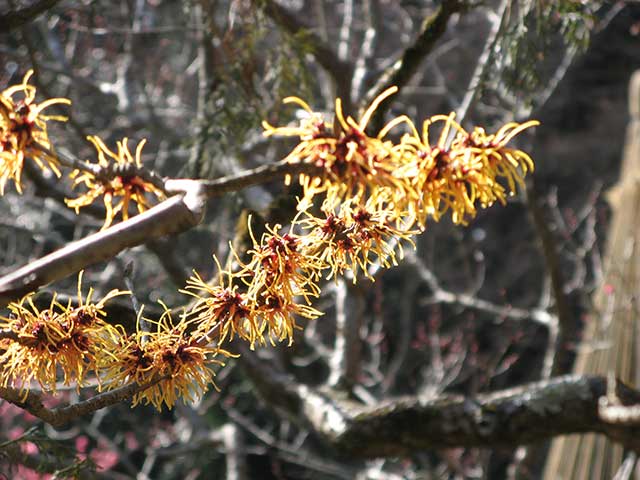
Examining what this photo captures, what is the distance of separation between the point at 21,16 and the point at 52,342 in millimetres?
738

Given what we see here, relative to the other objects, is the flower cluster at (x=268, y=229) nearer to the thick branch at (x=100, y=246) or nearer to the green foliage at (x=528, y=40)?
the thick branch at (x=100, y=246)

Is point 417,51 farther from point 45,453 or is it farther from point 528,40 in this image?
point 45,453

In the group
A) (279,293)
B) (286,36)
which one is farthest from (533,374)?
(279,293)

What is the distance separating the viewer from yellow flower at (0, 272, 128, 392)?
1.11m

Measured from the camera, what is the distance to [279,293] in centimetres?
115

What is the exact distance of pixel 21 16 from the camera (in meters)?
1.54

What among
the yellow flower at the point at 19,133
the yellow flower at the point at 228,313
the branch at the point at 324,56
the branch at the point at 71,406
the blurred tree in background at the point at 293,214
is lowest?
the blurred tree in background at the point at 293,214

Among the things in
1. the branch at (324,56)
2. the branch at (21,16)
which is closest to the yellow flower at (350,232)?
the branch at (21,16)

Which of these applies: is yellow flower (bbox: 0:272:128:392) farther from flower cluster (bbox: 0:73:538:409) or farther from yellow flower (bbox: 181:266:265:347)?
yellow flower (bbox: 181:266:265:347)

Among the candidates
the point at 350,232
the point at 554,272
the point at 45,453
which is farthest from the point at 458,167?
the point at 554,272

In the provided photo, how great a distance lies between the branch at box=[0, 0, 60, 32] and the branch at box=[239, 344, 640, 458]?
3.92 feet

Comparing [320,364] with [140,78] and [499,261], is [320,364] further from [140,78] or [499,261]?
[140,78]

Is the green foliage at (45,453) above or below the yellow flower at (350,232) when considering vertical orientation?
below

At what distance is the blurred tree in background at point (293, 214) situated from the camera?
1.93 m
